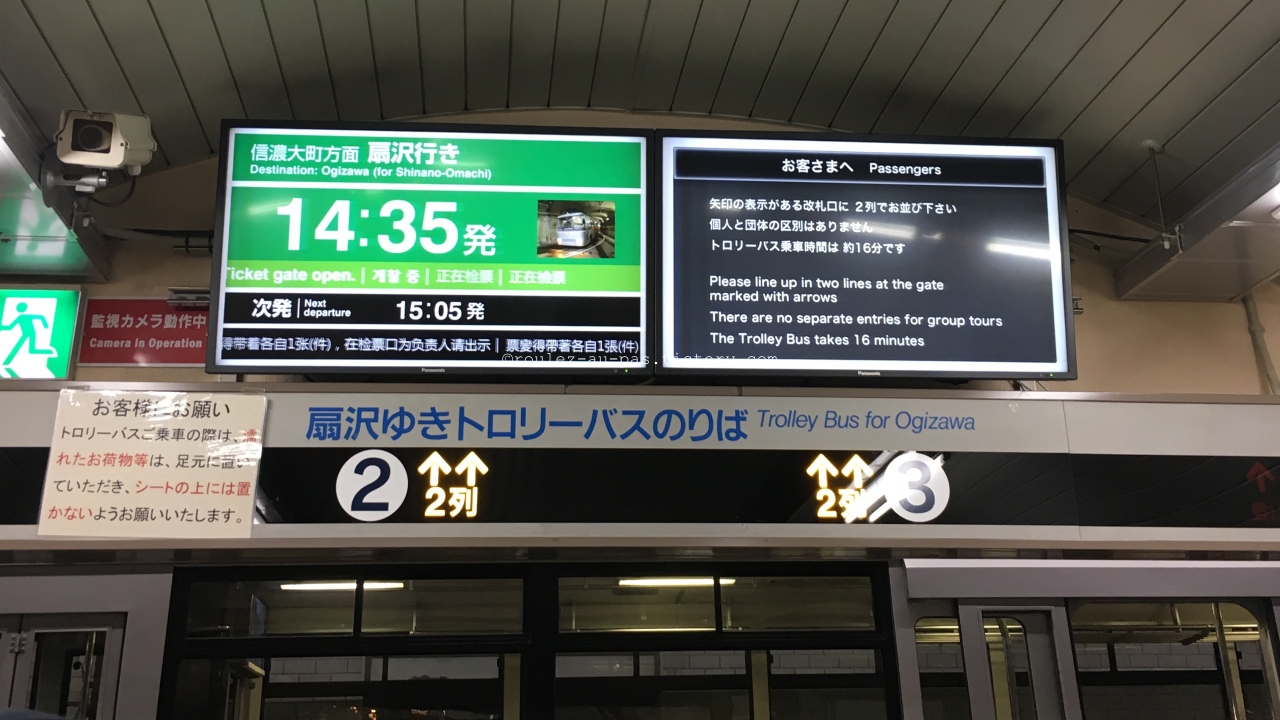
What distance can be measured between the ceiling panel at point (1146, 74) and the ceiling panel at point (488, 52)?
2.80m

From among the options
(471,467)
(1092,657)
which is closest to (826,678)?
(1092,657)

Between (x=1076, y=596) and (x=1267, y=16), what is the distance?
251 centimetres

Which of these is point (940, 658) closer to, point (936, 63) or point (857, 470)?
point (857, 470)

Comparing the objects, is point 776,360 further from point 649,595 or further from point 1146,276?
point 1146,276

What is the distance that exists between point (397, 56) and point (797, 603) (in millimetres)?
3064

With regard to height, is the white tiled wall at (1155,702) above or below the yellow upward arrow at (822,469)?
below

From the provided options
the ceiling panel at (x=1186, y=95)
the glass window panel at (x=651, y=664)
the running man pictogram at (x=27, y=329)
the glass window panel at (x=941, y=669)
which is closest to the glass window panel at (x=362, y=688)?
the glass window panel at (x=651, y=664)

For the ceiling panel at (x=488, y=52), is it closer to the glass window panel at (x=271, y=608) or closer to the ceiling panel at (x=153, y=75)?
the ceiling panel at (x=153, y=75)

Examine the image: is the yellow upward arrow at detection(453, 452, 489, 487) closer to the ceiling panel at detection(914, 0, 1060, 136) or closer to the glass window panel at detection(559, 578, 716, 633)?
the glass window panel at detection(559, 578, 716, 633)

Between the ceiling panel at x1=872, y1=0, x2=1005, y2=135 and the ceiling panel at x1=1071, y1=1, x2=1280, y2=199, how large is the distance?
916mm

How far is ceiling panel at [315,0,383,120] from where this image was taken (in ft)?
15.5

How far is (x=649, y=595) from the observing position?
435cm

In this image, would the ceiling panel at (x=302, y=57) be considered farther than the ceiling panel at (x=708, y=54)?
No

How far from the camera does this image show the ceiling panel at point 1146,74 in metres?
4.57
